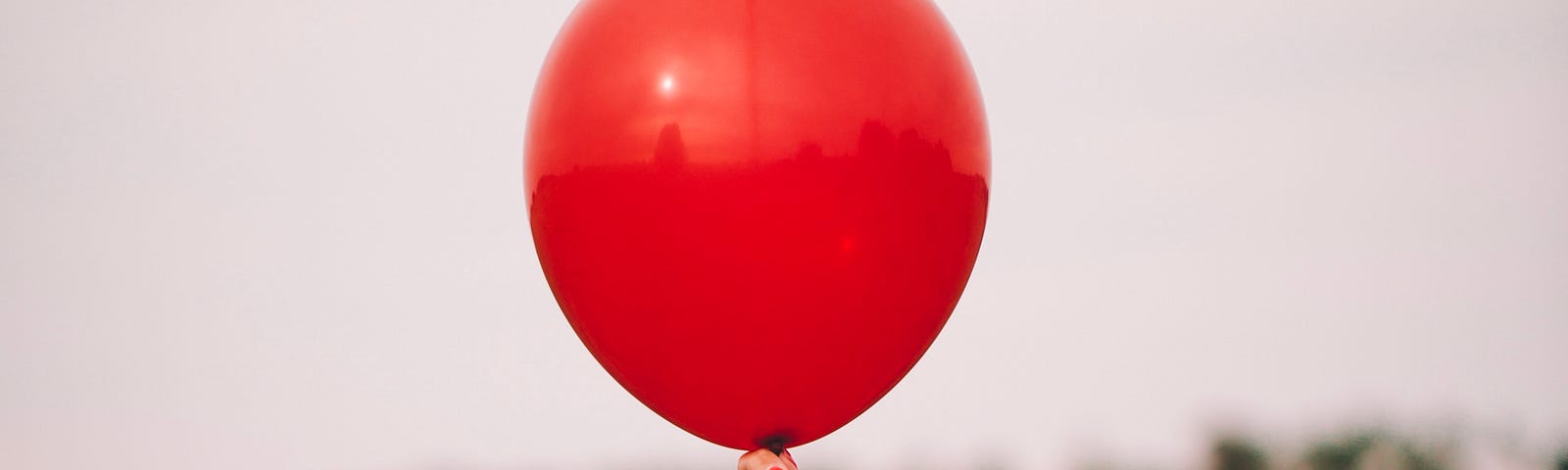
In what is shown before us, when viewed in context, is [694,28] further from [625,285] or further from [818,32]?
[625,285]

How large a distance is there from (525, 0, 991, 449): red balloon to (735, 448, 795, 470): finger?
0.02 metres

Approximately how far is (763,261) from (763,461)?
13.9 inches

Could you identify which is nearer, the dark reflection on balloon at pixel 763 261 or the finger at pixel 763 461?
the dark reflection on balloon at pixel 763 261

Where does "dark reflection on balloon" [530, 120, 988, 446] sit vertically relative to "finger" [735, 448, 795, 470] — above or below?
above

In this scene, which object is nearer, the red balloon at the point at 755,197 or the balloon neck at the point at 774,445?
the red balloon at the point at 755,197

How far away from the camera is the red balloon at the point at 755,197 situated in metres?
1.80

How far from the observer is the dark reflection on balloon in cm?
180

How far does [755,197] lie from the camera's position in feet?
5.87

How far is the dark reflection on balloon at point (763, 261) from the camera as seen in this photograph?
70.7 inches

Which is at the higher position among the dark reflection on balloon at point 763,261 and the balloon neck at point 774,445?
the dark reflection on balloon at point 763,261

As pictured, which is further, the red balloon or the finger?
the finger

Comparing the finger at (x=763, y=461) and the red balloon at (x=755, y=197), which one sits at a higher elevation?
the red balloon at (x=755, y=197)

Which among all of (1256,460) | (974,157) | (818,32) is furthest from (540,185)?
(1256,460)

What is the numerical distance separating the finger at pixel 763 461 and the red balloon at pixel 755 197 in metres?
0.02
